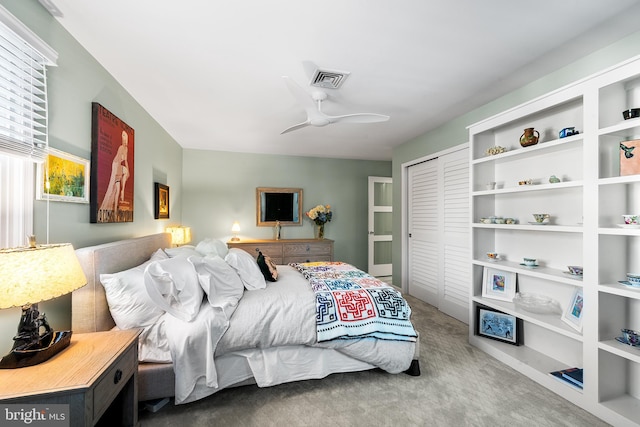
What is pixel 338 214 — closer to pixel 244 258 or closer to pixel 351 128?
pixel 351 128

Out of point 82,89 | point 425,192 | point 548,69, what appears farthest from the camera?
point 425,192

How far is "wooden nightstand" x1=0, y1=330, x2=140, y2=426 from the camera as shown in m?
1.02

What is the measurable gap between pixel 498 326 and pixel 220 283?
2.60 meters

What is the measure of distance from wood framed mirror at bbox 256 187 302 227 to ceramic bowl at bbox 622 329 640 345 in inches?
167

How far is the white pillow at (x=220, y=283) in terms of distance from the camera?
→ 6.25ft

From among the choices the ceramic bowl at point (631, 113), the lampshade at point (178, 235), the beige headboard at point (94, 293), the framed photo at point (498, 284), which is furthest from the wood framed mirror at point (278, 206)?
the ceramic bowl at point (631, 113)

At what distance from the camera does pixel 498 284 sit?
2678 millimetres

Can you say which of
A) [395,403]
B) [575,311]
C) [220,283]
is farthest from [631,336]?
[220,283]

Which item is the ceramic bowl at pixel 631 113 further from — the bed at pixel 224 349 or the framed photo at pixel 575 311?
the bed at pixel 224 349

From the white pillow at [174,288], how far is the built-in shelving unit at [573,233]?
2569 millimetres

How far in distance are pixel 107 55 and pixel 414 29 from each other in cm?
219

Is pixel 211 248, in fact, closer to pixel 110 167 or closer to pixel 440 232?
pixel 110 167

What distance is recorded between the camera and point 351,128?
3686 mm

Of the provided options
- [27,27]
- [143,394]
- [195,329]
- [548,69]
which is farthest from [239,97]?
[548,69]
